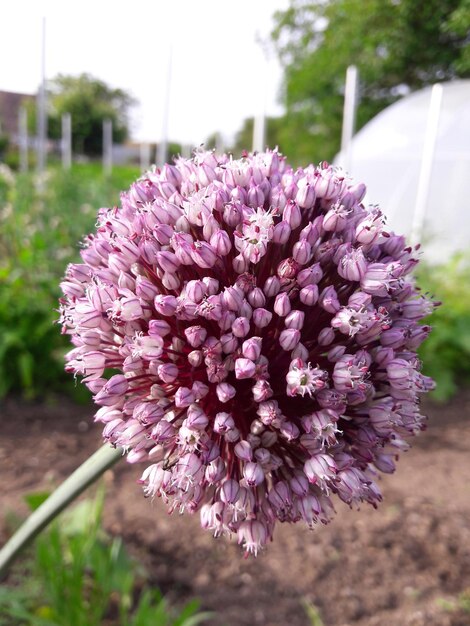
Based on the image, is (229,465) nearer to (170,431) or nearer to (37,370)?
(170,431)

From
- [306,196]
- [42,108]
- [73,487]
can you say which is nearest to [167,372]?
[73,487]

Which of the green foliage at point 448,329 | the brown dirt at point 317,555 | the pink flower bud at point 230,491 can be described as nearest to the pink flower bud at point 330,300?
the pink flower bud at point 230,491

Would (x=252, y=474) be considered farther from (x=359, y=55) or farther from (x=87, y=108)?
(x=87, y=108)

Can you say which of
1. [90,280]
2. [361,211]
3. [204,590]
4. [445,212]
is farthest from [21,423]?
[445,212]

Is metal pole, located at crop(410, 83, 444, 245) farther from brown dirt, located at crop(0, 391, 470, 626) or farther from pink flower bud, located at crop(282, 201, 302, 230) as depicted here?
pink flower bud, located at crop(282, 201, 302, 230)

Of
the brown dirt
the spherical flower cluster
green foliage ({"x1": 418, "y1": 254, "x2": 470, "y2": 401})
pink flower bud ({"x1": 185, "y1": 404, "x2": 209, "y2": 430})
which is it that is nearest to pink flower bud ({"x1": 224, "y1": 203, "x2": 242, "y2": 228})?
the spherical flower cluster

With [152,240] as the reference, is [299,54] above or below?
above
